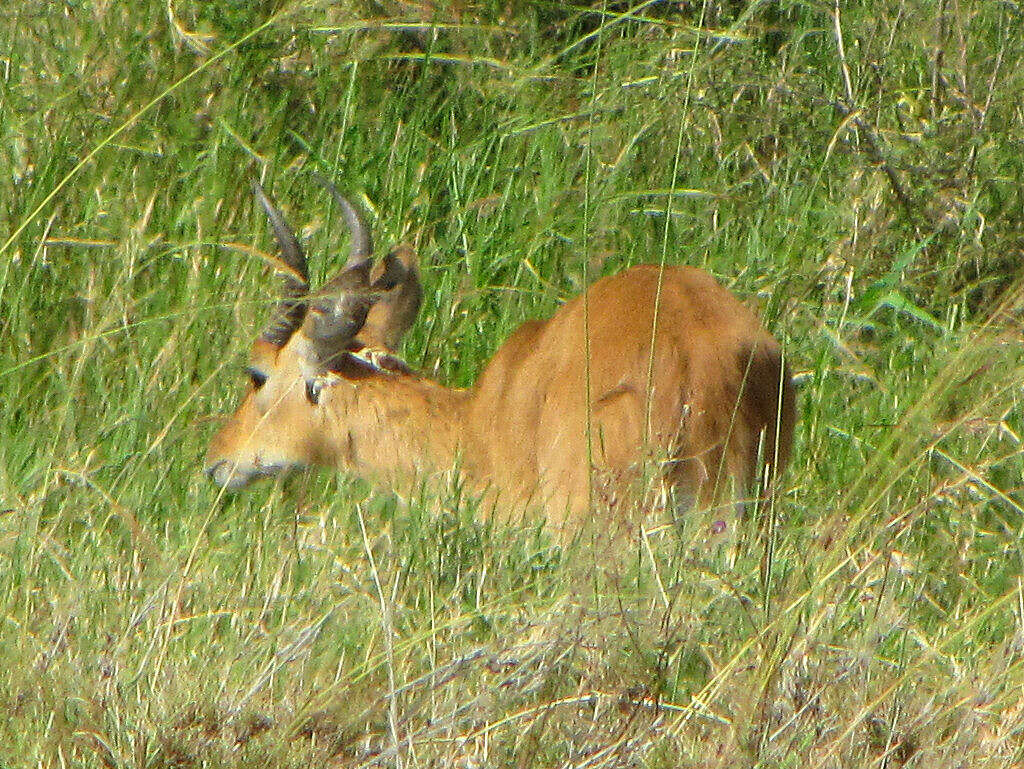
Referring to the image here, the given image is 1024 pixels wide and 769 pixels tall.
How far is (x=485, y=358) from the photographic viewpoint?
20.9 feet

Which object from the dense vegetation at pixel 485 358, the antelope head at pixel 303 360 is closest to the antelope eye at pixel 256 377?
the antelope head at pixel 303 360

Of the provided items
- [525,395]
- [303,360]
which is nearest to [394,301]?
[303,360]

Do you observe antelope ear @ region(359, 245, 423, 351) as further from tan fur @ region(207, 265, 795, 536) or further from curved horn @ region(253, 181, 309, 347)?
curved horn @ region(253, 181, 309, 347)

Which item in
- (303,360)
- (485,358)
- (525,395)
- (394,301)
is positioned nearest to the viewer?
(525,395)

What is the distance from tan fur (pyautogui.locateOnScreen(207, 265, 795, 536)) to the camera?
15.6ft

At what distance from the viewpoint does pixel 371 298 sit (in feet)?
18.1

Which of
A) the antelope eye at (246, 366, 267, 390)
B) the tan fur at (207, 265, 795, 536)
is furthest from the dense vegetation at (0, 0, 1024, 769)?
the tan fur at (207, 265, 795, 536)

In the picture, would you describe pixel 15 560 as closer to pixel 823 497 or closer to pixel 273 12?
pixel 823 497

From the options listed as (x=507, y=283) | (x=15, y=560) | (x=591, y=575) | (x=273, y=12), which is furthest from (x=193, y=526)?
(x=273, y=12)

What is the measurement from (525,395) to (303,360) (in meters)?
0.79

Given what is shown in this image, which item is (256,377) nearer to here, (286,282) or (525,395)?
(286,282)

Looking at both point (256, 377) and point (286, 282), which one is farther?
point (256, 377)

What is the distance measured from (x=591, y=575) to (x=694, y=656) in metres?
0.26

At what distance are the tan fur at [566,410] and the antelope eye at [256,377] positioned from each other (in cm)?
2
